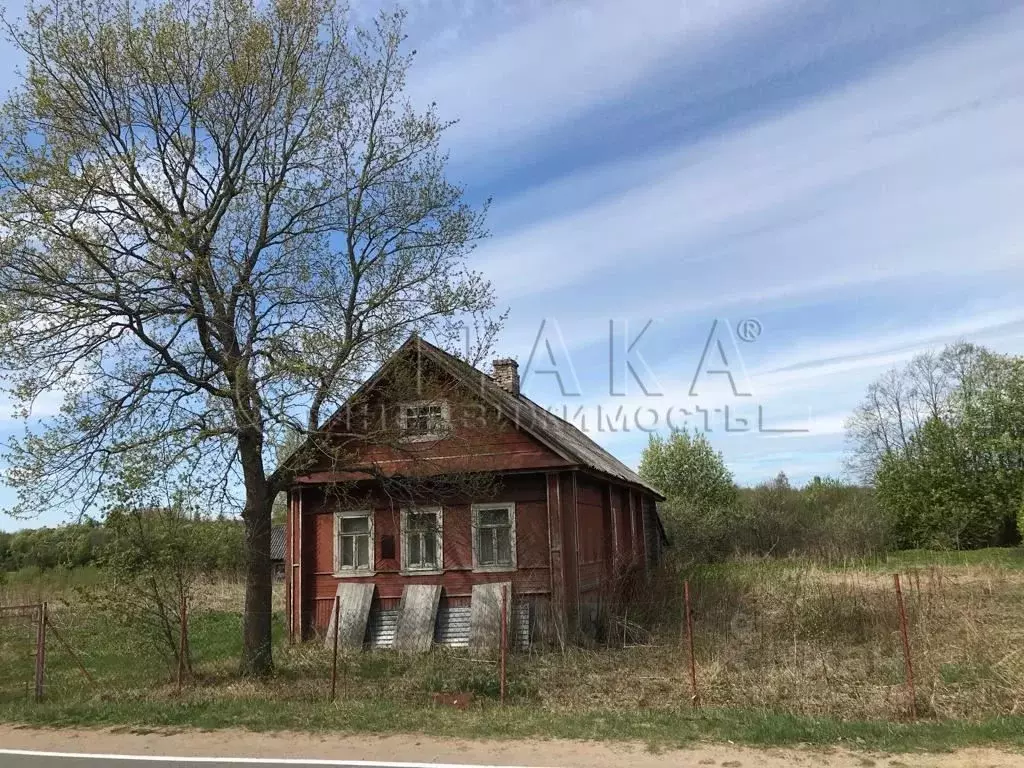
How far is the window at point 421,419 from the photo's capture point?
1438 cm

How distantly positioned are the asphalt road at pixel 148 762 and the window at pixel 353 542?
31.2ft

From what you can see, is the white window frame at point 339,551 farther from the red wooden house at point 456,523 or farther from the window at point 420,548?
the window at point 420,548

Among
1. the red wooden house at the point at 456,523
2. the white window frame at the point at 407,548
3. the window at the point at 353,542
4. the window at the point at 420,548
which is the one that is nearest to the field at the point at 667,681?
the red wooden house at the point at 456,523

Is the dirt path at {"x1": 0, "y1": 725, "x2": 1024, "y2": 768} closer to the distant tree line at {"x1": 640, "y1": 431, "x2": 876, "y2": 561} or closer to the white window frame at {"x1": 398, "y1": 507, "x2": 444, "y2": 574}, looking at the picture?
the white window frame at {"x1": 398, "y1": 507, "x2": 444, "y2": 574}

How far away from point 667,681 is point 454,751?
4382mm

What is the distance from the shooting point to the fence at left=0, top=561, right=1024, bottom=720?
33.9 feet

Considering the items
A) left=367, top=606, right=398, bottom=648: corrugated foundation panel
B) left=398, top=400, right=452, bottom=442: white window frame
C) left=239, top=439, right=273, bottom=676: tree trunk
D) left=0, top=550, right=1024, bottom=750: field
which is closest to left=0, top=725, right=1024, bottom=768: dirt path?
left=0, top=550, right=1024, bottom=750: field

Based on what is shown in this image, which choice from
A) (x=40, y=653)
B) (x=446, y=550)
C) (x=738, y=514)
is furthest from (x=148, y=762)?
(x=738, y=514)

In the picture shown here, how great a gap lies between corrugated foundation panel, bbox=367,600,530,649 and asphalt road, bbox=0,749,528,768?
335 inches

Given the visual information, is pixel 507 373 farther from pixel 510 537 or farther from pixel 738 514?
pixel 738 514

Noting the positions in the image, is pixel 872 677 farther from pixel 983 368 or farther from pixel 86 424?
pixel 983 368

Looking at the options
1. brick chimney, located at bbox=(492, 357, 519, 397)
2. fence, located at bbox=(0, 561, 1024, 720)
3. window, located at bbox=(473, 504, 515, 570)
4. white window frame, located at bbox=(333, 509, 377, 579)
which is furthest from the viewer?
brick chimney, located at bbox=(492, 357, 519, 397)

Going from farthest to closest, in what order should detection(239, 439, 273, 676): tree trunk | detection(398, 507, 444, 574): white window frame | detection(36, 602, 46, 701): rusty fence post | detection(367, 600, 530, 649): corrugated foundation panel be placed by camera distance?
detection(398, 507, 444, 574): white window frame → detection(367, 600, 530, 649): corrugated foundation panel → detection(239, 439, 273, 676): tree trunk → detection(36, 602, 46, 701): rusty fence post

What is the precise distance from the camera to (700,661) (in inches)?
483
